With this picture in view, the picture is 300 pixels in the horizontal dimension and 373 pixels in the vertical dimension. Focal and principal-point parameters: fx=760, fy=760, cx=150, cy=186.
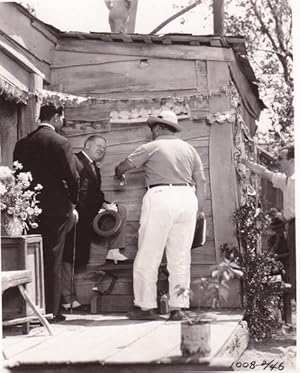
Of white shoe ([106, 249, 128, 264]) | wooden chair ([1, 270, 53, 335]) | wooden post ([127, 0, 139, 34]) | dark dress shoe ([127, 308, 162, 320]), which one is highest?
wooden post ([127, 0, 139, 34])

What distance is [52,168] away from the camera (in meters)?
6.78

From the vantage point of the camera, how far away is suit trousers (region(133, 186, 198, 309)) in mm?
6480

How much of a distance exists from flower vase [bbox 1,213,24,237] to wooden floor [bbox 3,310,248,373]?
0.84 m

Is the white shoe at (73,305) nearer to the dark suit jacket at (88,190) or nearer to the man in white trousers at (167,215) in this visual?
the man in white trousers at (167,215)

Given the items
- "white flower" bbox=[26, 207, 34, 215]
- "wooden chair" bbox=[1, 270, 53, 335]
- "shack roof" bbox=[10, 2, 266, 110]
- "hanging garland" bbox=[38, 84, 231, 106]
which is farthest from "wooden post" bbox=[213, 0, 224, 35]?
"wooden chair" bbox=[1, 270, 53, 335]

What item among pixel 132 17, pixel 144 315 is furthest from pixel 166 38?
pixel 144 315

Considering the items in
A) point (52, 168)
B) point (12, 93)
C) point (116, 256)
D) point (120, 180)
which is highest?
point (12, 93)

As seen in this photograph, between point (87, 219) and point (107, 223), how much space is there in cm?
19

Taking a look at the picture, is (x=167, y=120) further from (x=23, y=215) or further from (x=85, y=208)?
(x=23, y=215)

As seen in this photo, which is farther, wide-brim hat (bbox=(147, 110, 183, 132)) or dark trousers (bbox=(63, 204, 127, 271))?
dark trousers (bbox=(63, 204, 127, 271))

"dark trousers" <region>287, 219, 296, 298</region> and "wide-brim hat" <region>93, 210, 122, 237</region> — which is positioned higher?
"wide-brim hat" <region>93, 210, 122, 237</region>

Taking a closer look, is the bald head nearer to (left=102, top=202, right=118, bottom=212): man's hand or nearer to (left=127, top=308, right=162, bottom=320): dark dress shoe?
(left=102, top=202, right=118, bottom=212): man's hand

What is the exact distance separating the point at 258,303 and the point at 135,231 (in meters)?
1.32

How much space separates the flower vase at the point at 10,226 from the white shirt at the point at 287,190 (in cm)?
233
